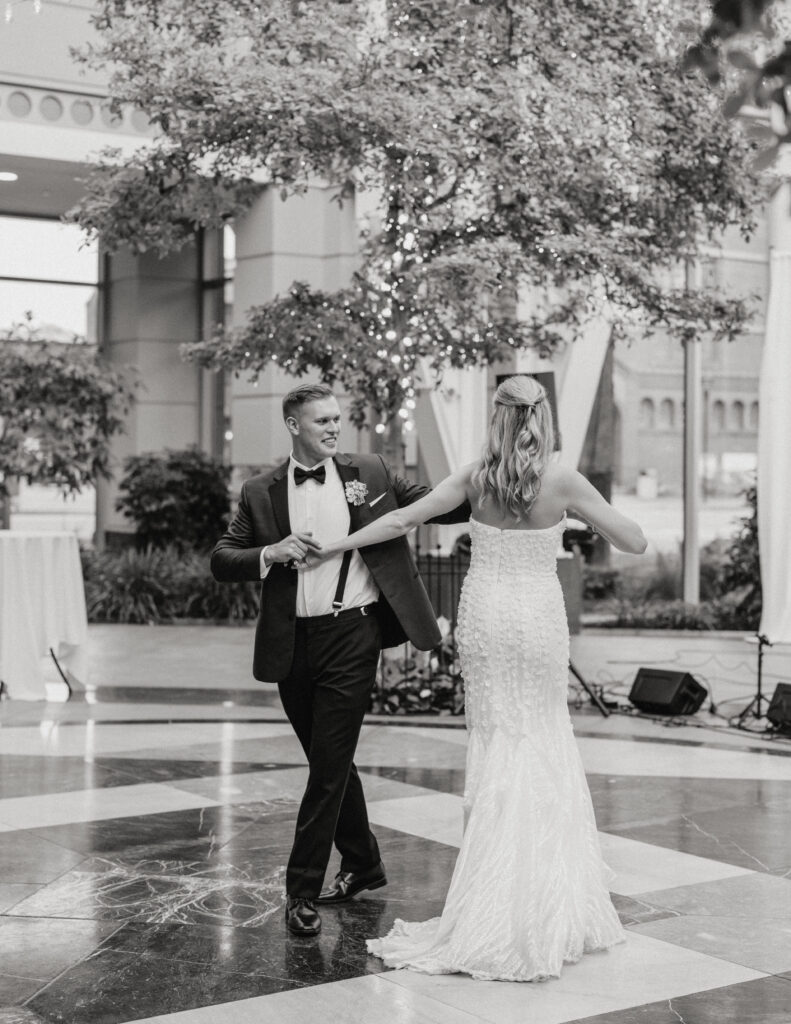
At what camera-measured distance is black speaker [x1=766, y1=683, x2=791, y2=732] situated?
9062 millimetres

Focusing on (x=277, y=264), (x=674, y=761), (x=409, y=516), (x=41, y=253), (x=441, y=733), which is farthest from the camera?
(x=41, y=253)

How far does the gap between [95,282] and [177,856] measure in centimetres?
1725

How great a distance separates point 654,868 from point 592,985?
5.01ft

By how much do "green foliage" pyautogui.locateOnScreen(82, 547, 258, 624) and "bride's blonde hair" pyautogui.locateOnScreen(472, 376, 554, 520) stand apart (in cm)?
1207

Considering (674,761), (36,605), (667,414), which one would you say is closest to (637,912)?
(674,761)

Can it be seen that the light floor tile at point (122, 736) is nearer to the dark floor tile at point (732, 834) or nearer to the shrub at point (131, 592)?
the dark floor tile at point (732, 834)

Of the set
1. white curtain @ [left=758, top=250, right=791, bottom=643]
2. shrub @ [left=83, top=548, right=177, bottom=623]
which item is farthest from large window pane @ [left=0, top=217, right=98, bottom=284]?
white curtain @ [left=758, top=250, right=791, bottom=643]

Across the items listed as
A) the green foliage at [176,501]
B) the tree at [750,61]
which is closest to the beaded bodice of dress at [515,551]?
the tree at [750,61]

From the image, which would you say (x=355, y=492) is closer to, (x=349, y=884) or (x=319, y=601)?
(x=319, y=601)

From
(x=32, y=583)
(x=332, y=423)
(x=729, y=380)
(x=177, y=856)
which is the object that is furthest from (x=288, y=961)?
(x=729, y=380)

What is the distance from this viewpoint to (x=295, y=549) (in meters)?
4.73

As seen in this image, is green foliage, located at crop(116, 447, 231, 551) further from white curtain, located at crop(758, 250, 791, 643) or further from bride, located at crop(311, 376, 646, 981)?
bride, located at crop(311, 376, 646, 981)

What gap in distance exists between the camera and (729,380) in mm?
17812

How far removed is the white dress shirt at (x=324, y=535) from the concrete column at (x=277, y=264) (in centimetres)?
1329
